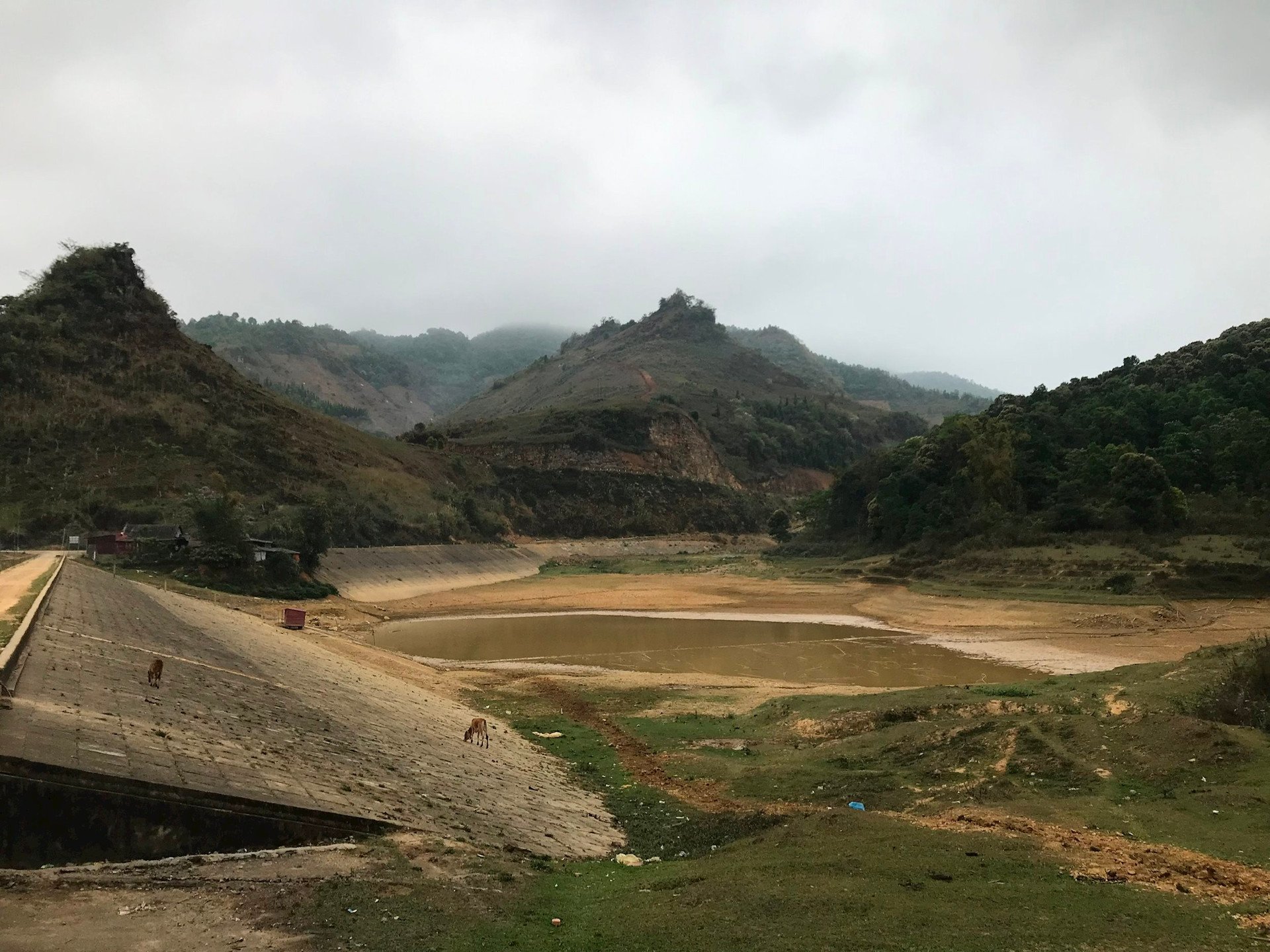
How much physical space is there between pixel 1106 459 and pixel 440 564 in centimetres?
5645

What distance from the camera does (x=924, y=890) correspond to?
8.47 m

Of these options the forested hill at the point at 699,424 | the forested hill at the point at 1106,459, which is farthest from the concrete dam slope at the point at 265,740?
the forested hill at the point at 699,424

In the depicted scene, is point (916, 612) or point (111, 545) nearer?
point (111, 545)

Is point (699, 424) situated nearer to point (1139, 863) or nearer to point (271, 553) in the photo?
point (271, 553)

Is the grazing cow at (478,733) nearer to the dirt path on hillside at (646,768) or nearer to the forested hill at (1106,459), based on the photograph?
the dirt path on hillside at (646,768)

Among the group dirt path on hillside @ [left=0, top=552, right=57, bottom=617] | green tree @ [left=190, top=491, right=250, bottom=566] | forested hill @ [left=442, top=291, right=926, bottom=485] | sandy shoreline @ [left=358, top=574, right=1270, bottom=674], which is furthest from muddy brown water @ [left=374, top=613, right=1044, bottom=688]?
forested hill @ [left=442, top=291, right=926, bottom=485]

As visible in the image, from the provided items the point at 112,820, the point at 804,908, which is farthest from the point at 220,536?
the point at 804,908

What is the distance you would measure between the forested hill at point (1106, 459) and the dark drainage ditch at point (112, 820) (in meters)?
60.7

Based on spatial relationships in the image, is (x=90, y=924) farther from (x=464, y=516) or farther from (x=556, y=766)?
(x=464, y=516)

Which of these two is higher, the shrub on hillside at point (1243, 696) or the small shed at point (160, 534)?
the small shed at point (160, 534)

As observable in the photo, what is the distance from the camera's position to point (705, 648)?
4038cm

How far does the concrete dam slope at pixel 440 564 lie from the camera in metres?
60.9

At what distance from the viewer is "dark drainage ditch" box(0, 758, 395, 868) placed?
7.61 m

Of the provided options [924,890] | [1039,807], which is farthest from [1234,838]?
[924,890]
